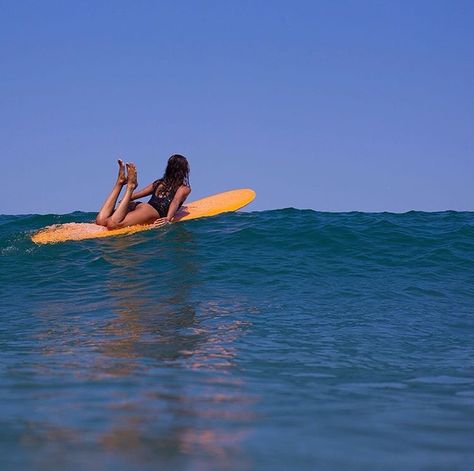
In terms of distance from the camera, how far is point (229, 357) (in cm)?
385

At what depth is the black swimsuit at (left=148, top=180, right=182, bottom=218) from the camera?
1027cm

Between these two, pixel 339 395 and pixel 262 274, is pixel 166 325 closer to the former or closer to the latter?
pixel 339 395

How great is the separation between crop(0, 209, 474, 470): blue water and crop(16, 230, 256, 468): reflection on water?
0.5 inches

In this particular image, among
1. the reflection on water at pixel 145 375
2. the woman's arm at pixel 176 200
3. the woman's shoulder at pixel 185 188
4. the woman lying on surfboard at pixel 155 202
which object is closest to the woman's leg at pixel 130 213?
the woman lying on surfboard at pixel 155 202

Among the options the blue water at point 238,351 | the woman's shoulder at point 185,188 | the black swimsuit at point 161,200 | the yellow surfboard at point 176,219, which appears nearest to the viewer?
the blue water at point 238,351

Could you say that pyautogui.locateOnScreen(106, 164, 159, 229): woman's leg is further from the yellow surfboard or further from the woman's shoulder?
the woman's shoulder

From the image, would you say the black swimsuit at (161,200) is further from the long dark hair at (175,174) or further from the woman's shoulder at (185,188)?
the woman's shoulder at (185,188)

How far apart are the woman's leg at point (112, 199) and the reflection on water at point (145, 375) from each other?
2840 millimetres

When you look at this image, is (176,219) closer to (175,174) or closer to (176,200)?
(176,200)

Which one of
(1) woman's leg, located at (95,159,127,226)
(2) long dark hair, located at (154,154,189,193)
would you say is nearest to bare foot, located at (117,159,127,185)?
(1) woman's leg, located at (95,159,127,226)

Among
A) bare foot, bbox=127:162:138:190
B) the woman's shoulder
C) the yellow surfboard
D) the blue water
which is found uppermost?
bare foot, bbox=127:162:138:190

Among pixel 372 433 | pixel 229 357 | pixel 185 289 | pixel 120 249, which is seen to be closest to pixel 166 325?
pixel 229 357

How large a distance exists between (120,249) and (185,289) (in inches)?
93.7

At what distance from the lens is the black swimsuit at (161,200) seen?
33.7 feet
